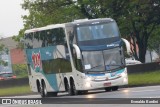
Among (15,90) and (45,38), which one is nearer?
(45,38)

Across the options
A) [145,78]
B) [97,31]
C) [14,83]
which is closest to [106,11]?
[14,83]

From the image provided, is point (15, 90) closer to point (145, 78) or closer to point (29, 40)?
point (29, 40)

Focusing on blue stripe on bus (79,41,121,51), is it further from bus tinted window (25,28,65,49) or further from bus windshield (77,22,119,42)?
bus tinted window (25,28,65,49)

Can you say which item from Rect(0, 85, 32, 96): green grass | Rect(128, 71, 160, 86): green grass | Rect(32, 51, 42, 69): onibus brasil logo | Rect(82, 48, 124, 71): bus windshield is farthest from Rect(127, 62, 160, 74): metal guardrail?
Rect(82, 48, 124, 71): bus windshield

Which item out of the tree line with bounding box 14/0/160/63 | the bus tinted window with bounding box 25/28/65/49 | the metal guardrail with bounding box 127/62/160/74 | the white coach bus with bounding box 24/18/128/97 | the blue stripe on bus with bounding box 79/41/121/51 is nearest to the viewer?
the blue stripe on bus with bounding box 79/41/121/51

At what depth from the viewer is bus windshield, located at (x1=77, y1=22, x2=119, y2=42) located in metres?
33.6

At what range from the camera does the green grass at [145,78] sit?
39234mm

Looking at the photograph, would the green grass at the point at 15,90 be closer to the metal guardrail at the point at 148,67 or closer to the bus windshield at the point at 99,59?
the metal guardrail at the point at 148,67

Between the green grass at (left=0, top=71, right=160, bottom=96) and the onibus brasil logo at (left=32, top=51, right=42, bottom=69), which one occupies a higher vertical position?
the onibus brasil logo at (left=32, top=51, right=42, bottom=69)

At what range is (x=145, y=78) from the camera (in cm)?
4159

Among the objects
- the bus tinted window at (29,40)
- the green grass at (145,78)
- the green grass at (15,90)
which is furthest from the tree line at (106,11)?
the bus tinted window at (29,40)

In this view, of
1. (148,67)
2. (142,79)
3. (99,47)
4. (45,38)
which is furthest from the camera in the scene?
(148,67)

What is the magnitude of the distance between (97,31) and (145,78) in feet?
29.0

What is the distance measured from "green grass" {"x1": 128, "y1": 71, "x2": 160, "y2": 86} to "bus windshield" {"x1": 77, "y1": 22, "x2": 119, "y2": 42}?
225 inches
